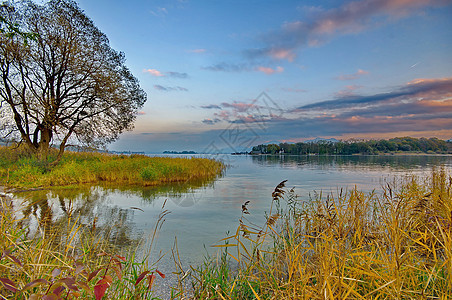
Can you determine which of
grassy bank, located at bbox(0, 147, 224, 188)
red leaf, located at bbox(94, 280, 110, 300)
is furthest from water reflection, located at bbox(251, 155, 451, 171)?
red leaf, located at bbox(94, 280, 110, 300)

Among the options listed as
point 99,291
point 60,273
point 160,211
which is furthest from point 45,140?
point 99,291

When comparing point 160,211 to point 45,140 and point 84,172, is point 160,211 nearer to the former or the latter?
point 84,172

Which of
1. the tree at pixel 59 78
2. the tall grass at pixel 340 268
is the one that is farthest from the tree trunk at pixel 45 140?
the tall grass at pixel 340 268

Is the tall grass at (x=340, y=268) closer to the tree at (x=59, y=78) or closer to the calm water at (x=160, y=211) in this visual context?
the calm water at (x=160, y=211)

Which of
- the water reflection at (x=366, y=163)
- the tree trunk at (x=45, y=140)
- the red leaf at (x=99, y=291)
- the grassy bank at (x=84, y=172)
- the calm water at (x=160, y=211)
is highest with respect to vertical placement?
the tree trunk at (x=45, y=140)

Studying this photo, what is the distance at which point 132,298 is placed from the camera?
2.45 m

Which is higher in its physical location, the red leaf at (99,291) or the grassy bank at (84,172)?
the red leaf at (99,291)

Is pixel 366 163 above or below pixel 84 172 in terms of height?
below

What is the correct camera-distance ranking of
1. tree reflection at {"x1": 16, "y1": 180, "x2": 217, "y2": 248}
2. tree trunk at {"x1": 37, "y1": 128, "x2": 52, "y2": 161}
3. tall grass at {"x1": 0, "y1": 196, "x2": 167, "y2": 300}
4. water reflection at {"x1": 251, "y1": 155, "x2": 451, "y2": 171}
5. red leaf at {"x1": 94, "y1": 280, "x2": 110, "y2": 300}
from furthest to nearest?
water reflection at {"x1": 251, "y1": 155, "x2": 451, "y2": 171} → tree trunk at {"x1": 37, "y1": 128, "x2": 52, "y2": 161} → tree reflection at {"x1": 16, "y1": 180, "x2": 217, "y2": 248} → tall grass at {"x1": 0, "y1": 196, "x2": 167, "y2": 300} → red leaf at {"x1": 94, "y1": 280, "x2": 110, "y2": 300}

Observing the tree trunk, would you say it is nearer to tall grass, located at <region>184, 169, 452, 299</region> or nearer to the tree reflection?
the tree reflection

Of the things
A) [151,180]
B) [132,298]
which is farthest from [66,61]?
[132,298]

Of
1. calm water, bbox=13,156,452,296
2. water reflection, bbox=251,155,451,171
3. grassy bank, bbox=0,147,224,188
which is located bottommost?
calm water, bbox=13,156,452,296

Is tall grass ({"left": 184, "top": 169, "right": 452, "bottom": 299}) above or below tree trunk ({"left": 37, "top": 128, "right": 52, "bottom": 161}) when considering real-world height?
below

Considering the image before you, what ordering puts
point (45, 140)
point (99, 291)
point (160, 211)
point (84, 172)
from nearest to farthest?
point (99, 291)
point (160, 211)
point (84, 172)
point (45, 140)
